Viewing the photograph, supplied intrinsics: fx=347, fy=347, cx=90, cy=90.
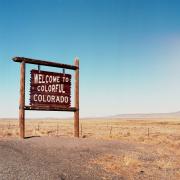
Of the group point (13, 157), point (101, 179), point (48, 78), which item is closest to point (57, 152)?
point (13, 157)

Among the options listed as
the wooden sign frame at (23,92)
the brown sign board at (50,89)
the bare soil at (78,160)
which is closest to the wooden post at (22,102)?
the wooden sign frame at (23,92)

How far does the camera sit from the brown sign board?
18.9m

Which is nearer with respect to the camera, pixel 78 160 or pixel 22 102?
pixel 78 160

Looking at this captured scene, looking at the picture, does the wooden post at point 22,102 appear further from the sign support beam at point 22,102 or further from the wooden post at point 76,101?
the wooden post at point 76,101

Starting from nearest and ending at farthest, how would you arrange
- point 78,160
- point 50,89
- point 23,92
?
point 78,160 < point 23,92 < point 50,89

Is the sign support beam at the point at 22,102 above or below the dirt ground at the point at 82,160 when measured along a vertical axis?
above

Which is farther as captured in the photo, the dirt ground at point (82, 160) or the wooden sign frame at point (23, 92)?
the wooden sign frame at point (23, 92)

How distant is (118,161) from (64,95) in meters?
6.87

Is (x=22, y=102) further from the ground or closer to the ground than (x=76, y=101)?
closer to the ground

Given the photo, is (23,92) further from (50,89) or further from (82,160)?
(82,160)

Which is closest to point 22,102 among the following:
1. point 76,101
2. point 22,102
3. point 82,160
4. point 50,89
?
point 22,102

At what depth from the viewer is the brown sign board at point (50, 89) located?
1889 cm

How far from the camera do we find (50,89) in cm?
1966

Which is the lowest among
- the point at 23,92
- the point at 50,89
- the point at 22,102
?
the point at 22,102
